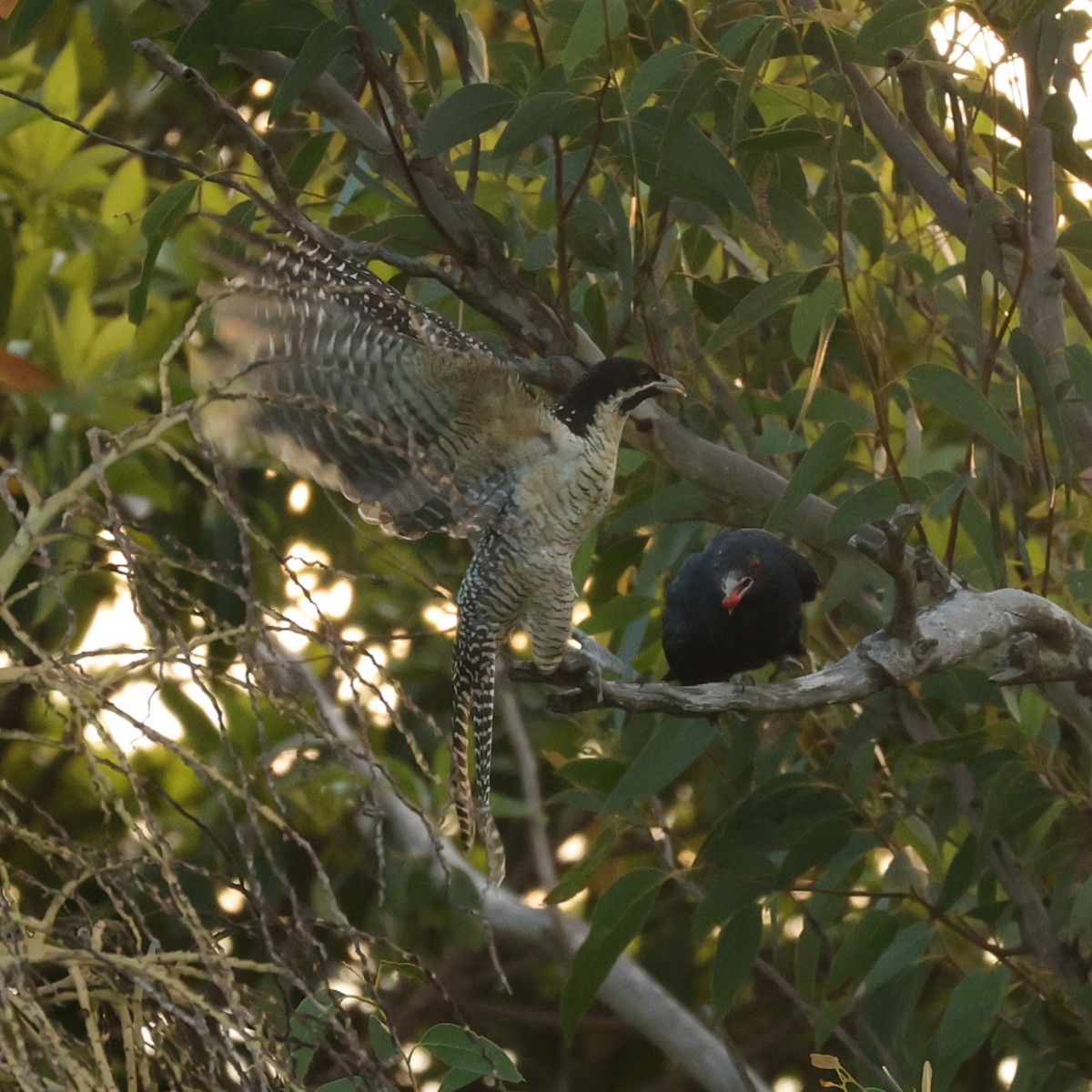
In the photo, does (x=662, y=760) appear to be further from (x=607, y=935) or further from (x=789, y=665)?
(x=789, y=665)

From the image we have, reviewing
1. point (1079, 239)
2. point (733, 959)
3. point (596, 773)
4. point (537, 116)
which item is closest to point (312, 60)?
point (537, 116)

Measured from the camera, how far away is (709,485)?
5.78 ft

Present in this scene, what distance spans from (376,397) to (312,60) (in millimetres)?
388

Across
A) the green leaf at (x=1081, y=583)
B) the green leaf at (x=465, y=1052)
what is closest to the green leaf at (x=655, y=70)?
the green leaf at (x=1081, y=583)

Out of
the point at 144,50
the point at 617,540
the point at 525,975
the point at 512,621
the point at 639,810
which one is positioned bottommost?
the point at 525,975

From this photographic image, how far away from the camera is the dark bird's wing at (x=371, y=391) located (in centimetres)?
169

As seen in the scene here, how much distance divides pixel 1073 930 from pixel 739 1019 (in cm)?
182

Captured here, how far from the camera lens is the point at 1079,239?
1.69m

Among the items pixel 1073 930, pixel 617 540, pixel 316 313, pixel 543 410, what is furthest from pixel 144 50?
pixel 1073 930

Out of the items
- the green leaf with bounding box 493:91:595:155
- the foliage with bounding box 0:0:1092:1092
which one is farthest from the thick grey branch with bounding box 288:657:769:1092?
the green leaf with bounding box 493:91:595:155

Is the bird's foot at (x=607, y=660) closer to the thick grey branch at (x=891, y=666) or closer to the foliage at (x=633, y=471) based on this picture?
the foliage at (x=633, y=471)

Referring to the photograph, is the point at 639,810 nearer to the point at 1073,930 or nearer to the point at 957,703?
the point at 957,703

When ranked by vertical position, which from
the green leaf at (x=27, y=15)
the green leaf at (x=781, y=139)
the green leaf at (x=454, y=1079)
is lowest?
the green leaf at (x=454, y=1079)

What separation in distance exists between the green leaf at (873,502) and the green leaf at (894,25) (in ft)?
1.37
